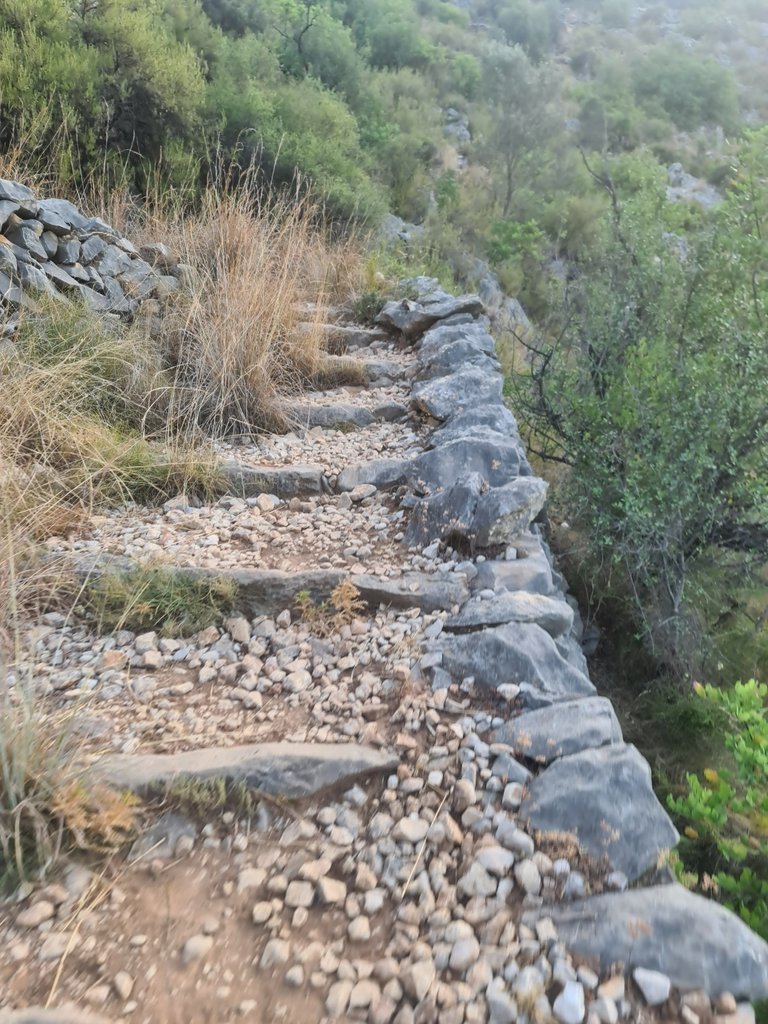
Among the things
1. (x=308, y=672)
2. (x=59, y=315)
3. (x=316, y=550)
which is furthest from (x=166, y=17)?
(x=308, y=672)

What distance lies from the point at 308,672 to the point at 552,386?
101 inches

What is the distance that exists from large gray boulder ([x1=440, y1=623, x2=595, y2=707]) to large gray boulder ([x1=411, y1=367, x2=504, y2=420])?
1696mm

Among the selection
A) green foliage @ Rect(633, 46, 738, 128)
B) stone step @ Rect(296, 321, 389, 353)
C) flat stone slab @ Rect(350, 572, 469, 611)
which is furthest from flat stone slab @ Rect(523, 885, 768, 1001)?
green foliage @ Rect(633, 46, 738, 128)

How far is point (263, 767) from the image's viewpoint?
1.50 m

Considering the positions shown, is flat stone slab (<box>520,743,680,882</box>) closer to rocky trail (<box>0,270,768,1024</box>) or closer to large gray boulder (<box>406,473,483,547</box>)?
rocky trail (<box>0,270,768,1024</box>)

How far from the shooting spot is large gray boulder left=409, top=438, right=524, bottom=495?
105 inches

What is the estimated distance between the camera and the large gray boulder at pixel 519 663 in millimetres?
1733

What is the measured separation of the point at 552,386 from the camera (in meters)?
3.86

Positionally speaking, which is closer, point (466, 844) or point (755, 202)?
point (466, 844)

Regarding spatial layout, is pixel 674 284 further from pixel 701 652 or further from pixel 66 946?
pixel 66 946

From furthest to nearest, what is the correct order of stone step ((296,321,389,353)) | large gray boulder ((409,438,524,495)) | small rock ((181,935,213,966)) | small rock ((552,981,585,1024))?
stone step ((296,321,389,353))
large gray boulder ((409,438,524,495))
small rock ((181,935,213,966))
small rock ((552,981,585,1024))

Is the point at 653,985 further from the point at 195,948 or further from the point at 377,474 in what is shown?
the point at 377,474

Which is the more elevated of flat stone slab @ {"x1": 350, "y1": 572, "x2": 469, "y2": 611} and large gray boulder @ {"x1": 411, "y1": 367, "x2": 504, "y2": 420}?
flat stone slab @ {"x1": 350, "y1": 572, "x2": 469, "y2": 611}

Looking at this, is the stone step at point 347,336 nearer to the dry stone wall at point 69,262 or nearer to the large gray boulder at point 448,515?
the dry stone wall at point 69,262
